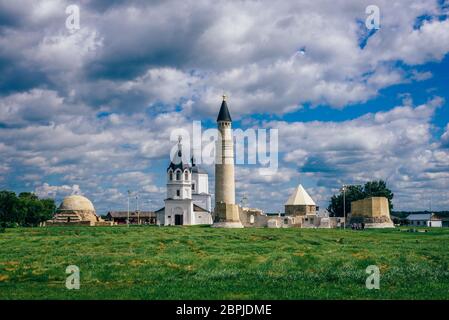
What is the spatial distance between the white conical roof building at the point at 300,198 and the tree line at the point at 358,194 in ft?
48.8

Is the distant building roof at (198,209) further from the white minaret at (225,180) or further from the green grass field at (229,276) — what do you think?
the green grass field at (229,276)

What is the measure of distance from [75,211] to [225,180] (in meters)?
43.6

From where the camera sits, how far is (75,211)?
108875 millimetres

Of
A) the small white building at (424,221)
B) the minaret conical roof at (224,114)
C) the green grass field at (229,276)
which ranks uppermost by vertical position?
the minaret conical roof at (224,114)

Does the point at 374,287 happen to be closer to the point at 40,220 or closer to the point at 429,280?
the point at 429,280

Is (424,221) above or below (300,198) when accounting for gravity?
below

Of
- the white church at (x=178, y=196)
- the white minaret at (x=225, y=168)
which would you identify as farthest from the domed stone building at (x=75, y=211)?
the white minaret at (x=225, y=168)

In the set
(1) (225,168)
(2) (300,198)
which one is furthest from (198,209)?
(1) (225,168)

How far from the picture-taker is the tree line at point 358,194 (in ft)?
347

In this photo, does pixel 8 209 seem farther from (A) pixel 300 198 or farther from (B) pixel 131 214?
(A) pixel 300 198

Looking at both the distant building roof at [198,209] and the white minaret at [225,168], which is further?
the distant building roof at [198,209]

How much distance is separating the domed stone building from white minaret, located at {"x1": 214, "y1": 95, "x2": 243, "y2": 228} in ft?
112

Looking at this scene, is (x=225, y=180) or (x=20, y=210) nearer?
(x=225, y=180)

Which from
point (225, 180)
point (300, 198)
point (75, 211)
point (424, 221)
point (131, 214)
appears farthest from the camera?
point (131, 214)
